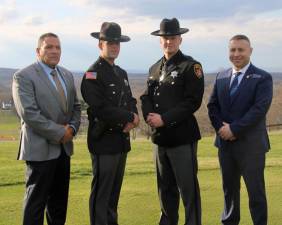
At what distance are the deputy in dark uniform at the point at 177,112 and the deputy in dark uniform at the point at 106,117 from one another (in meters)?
0.28

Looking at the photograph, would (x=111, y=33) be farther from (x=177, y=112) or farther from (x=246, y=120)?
(x=246, y=120)

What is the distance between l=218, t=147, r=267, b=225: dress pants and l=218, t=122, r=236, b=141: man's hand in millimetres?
145

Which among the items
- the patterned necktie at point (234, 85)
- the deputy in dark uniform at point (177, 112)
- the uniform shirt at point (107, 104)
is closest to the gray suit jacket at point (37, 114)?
the uniform shirt at point (107, 104)

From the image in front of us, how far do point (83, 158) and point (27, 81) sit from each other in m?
5.49

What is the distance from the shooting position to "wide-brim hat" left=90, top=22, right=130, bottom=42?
421 cm

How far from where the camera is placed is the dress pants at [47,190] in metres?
4.16

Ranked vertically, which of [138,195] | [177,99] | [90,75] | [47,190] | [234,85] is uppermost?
[90,75]

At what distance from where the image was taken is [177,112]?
4.20 metres

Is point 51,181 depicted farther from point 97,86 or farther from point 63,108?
point 97,86

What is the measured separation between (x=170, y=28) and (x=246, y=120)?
3.63 ft

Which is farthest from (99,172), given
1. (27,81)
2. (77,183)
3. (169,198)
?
(77,183)

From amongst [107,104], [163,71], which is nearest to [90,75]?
[107,104]

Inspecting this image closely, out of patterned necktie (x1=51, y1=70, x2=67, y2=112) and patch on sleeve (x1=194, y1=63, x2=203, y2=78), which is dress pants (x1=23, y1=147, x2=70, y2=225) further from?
patch on sleeve (x1=194, y1=63, x2=203, y2=78)

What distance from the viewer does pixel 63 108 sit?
430cm
